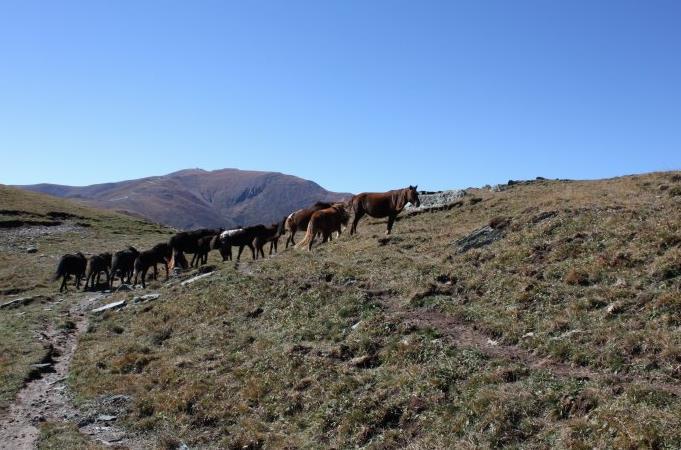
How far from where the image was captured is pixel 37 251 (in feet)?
154

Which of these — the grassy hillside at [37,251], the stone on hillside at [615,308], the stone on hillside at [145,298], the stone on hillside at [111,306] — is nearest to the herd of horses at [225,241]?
the grassy hillside at [37,251]

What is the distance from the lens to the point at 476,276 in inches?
654

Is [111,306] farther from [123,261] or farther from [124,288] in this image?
[123,261]

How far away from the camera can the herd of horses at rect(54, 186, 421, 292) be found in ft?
94.1

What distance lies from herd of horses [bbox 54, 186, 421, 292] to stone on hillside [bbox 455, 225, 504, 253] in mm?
7283

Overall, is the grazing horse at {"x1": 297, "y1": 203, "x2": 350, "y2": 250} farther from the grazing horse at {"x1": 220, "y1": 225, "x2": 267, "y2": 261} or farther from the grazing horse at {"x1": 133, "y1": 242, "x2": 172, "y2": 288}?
the grazing horse at {"x1": 133, "y1": 242, "x2": 172, "y2": 288}

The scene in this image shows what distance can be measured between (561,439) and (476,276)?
851 cm

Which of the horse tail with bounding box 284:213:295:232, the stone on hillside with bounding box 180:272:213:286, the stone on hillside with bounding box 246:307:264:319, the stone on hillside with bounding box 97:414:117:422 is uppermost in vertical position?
the horse tail with bounding box 284:213:295:232

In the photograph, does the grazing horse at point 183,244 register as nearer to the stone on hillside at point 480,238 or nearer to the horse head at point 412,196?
the horse head at point 412,196

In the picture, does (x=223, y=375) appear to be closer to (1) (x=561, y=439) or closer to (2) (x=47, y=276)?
(1) (x=561, y=439)

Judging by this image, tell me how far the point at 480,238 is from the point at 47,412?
14.4 meters

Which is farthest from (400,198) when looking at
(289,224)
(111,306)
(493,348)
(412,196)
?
(493,348)

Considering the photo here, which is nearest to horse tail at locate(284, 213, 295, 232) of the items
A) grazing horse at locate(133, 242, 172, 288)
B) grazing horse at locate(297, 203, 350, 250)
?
grazing horse at locate(297, 203, 350, 250)

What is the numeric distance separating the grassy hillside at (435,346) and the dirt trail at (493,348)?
0.15 ft
